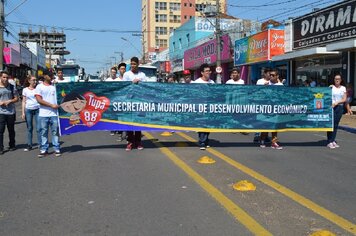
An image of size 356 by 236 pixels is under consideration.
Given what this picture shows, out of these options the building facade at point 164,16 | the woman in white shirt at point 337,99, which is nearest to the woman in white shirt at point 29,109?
the woman in white shirt at point 337,99

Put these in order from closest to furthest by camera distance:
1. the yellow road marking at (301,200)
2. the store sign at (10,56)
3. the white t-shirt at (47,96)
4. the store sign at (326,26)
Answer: the yellow road marking at (301,200)
the white t-shirt at (47,96)
the store sign at (326,26)
the store sign at (10,56)

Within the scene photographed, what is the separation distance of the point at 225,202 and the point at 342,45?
15645 millimetres

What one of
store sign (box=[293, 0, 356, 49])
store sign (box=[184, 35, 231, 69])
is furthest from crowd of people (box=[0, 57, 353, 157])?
store sign (box=[184, 35, 231, 69])

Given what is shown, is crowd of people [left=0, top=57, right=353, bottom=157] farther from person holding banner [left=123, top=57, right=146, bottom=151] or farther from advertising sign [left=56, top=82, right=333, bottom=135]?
advertising sign [left=56, top=82, right=333, bottom=135]

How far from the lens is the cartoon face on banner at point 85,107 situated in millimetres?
A: 9219

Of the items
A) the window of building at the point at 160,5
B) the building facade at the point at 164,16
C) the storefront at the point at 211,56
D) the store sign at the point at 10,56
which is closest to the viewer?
the storefront at the point at 211,56

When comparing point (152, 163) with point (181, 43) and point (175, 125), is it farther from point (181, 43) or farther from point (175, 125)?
point (181, 43)

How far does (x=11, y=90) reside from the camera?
9719 mm

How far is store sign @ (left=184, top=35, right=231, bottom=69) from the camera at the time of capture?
3544cm

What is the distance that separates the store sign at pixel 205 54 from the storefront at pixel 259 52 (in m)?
2.97

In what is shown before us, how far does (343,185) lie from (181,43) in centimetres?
5351

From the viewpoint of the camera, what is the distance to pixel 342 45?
19188 mm

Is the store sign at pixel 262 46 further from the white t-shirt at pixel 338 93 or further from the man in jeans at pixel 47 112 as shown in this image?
the man in jeans at pixel 47 112

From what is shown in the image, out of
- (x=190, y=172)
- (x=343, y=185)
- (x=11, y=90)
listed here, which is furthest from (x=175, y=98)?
(x=343, y=185)
